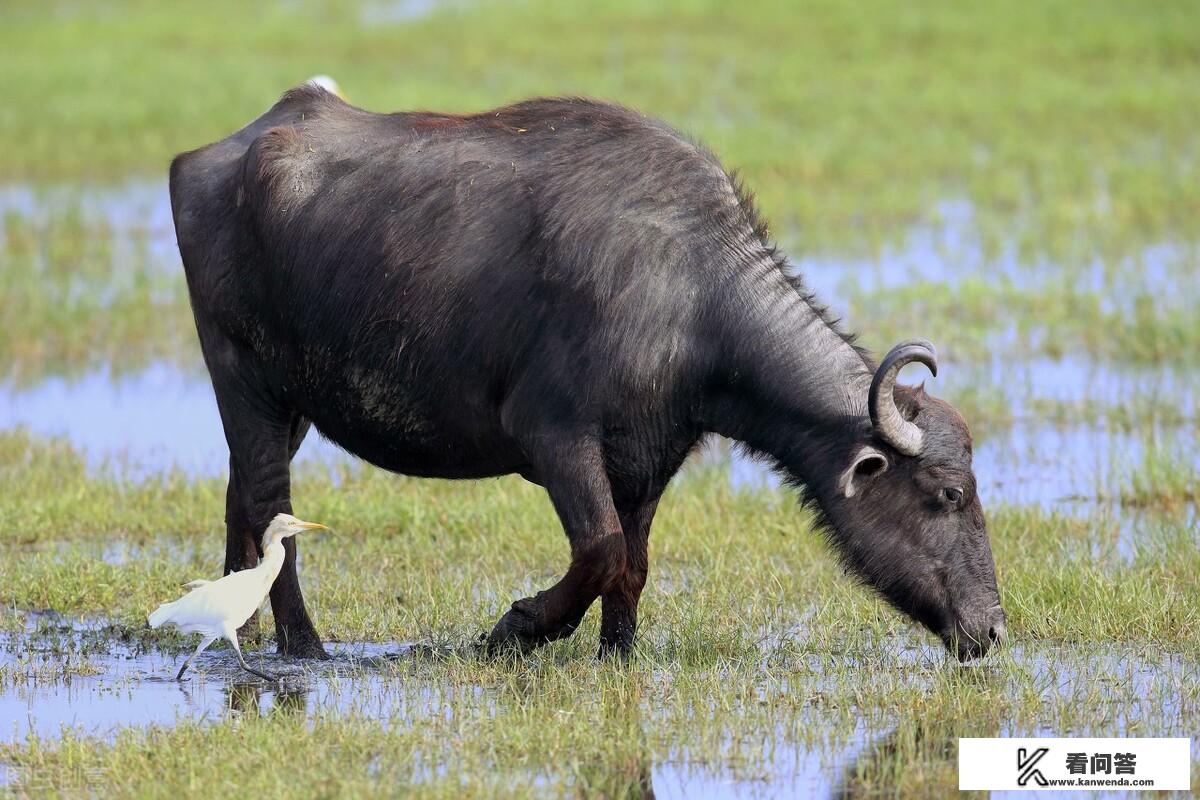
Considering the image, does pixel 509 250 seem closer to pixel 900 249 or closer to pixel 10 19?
pixel 900 249

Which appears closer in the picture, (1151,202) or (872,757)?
(872,757)

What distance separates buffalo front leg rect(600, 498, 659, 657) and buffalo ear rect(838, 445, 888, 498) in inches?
30.0

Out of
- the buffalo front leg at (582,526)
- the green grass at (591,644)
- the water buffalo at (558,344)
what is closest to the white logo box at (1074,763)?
the green grass at (591,644)

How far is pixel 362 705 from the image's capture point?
222 inches

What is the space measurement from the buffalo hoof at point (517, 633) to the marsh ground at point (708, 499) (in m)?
0.06

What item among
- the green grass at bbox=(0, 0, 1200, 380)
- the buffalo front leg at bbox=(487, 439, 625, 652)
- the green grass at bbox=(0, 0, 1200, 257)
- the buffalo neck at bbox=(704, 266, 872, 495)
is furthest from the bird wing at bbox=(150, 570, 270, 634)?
the green grass at bbox=(0, 0, 1200, 257)

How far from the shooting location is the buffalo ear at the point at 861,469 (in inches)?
222

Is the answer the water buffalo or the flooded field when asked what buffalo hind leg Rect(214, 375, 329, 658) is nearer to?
the water buffalo

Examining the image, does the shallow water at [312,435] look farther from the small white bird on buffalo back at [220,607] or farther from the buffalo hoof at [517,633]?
the buffalo hoof at [517,633]

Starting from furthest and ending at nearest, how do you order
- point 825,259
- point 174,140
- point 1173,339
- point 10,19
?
point 10,19, point 174,140, point 825,259, point 1173,339

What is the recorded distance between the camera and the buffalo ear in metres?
5.63

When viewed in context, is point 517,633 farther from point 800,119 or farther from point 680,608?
point 800,119

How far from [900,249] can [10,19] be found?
17312 millimetres

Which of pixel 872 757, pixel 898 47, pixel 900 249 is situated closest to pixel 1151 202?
pixel 900 249
